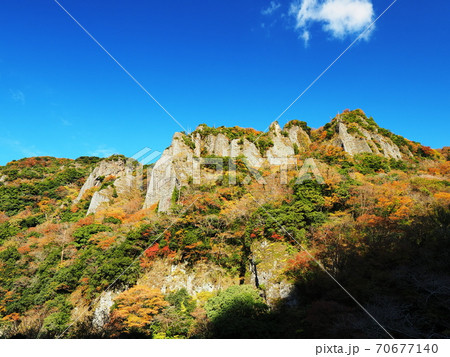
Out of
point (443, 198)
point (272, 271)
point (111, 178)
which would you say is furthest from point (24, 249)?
point (443, 198)

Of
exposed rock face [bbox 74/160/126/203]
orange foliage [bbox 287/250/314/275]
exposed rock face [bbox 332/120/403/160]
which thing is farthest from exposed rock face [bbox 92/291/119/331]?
exposed rock face [bbox 332/120/403/160]

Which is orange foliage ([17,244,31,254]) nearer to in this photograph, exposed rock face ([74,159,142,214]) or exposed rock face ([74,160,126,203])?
exposed rock face ([74,159,142,214])

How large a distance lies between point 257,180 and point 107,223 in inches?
785

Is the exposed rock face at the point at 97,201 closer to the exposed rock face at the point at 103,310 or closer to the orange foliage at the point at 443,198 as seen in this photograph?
the exposed rock face at the point at 103,310

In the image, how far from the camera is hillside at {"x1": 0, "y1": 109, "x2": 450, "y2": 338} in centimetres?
1044

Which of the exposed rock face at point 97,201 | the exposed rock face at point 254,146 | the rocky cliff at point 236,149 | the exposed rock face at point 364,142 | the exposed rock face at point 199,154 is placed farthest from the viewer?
the exposed rock face at point 364,142

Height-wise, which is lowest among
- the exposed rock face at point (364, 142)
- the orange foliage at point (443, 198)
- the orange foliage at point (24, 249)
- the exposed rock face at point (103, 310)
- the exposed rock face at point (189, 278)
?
the exposed rock face at point (103, 310)

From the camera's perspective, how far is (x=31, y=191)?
45000 mm

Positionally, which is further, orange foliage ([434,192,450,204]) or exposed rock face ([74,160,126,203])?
exposed rock face ([74,160,126,203])

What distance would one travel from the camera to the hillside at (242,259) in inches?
411

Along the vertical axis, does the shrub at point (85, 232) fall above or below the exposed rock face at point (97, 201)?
below

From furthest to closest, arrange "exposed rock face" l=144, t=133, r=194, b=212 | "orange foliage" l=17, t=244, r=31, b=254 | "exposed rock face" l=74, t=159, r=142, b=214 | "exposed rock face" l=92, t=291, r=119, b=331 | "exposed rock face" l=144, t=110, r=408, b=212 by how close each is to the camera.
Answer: "exposed rock face" l=74, t=159, r=142, b=214, "exposed rock face" l=144, t=110, r=408, b=212, "exposed rock face" l=144, t=133, r=194, b=212, "orange foliage" l=17, t=244, r=31, b=254, "exposed rock face" l=92, t=291, r=119, b=331

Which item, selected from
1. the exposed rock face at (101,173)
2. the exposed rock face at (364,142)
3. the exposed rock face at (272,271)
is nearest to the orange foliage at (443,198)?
the exposed rock face at (272,271)
